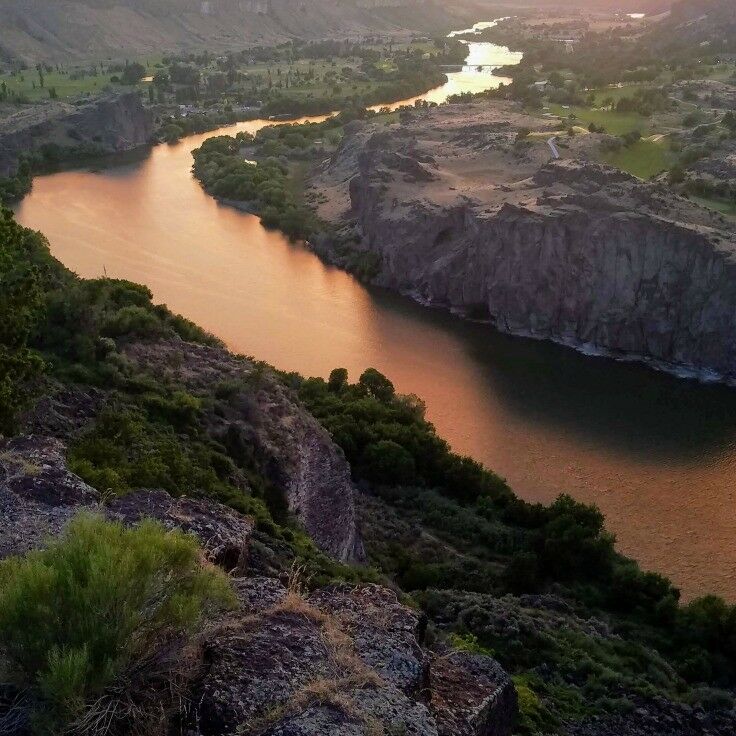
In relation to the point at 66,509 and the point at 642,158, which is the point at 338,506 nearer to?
the point at 66,509

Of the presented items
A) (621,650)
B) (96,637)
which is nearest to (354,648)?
(96,637)

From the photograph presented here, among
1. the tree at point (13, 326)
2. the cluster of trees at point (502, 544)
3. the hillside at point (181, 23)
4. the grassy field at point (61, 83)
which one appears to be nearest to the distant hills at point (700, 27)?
the hillside at point (181, 23)

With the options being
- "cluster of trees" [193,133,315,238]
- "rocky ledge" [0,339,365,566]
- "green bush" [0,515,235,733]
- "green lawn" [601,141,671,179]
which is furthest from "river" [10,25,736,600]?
"green bush" [0,515,235,733]

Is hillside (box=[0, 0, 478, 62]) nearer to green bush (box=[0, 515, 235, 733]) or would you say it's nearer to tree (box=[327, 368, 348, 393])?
tree (box=[327, 368, 348, 393])

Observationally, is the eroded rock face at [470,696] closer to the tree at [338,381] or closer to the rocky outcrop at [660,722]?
the rocky outcrop at [660,722]

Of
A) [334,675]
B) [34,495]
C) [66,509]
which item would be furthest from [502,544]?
[334,675]

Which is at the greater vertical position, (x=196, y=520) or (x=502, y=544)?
(x=196, y=520)
